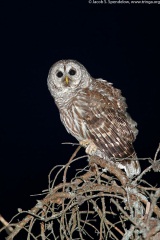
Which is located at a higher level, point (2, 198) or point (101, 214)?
point (101, 214)

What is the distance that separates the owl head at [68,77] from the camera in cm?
319

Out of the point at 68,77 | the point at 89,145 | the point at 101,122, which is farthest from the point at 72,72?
the point at 89,145

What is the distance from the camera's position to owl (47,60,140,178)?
111 inches

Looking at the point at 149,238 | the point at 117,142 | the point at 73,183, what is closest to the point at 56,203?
the point at 73,183

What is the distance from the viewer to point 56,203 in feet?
5.63

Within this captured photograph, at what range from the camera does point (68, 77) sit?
324 centimetres

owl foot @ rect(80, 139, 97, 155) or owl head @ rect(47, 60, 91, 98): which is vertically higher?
owl head @ rect(47, 60, 91, 98)

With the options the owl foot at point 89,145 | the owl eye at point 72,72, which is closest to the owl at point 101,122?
the owl foot at point 89,145

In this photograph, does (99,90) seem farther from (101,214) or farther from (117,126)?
(101,214)

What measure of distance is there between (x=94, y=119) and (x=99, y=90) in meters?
0.30

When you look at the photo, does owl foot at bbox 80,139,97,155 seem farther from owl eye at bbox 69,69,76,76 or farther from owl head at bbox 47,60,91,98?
owl eye at bbox 69,69,76,76

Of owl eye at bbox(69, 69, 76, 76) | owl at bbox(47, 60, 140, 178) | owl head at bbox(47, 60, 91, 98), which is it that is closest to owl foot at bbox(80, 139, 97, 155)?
owl at bbox(47, 60, 140, 178)

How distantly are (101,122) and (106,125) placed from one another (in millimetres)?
51

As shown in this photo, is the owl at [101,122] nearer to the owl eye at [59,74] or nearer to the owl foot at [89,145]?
the owl foot at [89,145]
